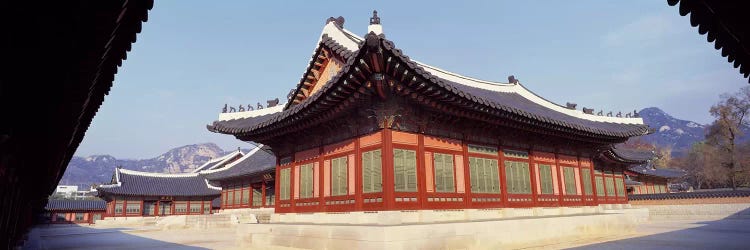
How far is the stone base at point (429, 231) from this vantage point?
11125 mm

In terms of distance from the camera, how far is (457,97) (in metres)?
12.0

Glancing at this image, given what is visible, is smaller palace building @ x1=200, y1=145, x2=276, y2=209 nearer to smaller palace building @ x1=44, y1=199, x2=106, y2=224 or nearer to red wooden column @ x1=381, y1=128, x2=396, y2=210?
red wooden column @ x1=381, y1=128, x2=396, y2=210

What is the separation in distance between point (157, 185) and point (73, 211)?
1775cm

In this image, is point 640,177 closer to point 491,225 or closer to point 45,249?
point 491,225

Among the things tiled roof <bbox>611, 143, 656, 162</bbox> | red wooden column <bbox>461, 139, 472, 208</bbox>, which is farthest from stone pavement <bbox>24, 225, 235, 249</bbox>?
tiled roof <bbox>611, 143, 656, 162</bbox>

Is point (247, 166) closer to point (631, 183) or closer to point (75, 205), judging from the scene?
point (75, 205)

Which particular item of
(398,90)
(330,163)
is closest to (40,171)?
(330,163)

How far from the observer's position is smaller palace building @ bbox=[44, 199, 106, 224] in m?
57.8

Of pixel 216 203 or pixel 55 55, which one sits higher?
pixel 55 55

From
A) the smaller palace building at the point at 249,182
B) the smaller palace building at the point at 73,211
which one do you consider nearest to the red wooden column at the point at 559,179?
the smaller palace building at the point at 249,182

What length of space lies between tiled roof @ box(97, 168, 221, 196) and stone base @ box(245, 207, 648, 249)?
3965 centimetres

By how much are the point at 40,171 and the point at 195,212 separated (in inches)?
1785

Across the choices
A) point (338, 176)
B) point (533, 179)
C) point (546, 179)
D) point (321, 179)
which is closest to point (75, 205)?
point (321, 179)

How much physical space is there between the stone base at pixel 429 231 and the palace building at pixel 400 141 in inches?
15.0
